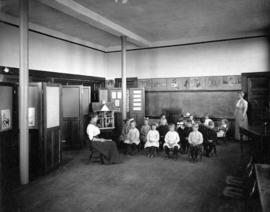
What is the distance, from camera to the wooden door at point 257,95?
10.5 metres

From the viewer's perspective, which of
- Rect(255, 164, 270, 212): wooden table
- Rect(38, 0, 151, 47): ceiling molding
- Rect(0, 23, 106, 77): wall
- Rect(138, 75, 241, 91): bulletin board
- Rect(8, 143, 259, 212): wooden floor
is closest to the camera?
Rect(255, 164, 270, 212): wooden table

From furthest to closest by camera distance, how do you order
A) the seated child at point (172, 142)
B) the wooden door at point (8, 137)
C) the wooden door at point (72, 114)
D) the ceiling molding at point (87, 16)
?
the wooden door at point (72, 114)
the seated child at point (172, 142)
the ceiling molding at point (87, 16)
the wooden door at point (8, 137)

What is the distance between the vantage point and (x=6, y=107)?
19.7 feet

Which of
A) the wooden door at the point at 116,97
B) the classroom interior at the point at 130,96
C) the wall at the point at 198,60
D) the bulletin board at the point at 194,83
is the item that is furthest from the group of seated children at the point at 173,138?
the wall at the point at 198,60

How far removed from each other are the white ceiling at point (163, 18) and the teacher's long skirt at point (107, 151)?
152 inches

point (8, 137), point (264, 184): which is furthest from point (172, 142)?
point (264, 184)

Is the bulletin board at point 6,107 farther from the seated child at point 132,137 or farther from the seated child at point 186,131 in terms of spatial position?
the seated child at point 186,131

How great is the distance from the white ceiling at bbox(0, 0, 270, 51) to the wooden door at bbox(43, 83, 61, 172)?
2414 mm

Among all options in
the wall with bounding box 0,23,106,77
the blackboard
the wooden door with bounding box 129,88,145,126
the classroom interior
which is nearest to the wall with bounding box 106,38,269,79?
the classroom interior

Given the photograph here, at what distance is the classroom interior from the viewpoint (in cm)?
479

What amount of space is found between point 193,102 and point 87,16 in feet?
20.9

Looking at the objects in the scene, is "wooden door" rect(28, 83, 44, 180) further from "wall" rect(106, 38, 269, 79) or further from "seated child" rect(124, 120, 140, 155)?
"wall" rect(106, 38, 269, 79)

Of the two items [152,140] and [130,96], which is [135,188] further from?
[130,96]

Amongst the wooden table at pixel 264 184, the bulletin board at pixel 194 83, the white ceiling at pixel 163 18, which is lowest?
the wooden table at pixel 264 184
